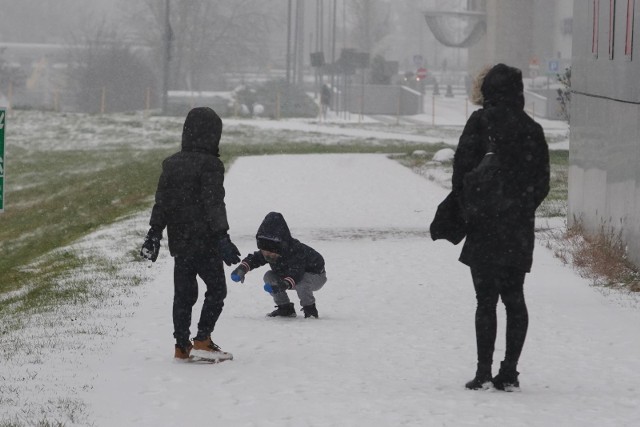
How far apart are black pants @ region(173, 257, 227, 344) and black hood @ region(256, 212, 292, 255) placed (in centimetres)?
156

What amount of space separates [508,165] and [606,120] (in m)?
8.24

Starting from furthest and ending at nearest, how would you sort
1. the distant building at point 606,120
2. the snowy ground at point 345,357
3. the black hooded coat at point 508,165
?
the distant building at point 606,120
the black hooded coat at point 508,165
the snowy ground at point 345,357

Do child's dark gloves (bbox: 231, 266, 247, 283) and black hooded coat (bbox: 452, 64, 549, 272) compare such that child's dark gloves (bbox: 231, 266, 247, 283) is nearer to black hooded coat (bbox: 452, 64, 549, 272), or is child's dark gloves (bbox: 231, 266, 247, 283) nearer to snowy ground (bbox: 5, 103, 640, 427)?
snowy ground (bbox: 5, 103, 640, 427)

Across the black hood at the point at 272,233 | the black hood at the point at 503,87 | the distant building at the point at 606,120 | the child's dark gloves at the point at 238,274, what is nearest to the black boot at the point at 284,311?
the black hood at the point at 272,233

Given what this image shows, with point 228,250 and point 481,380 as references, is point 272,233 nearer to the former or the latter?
point 228,250

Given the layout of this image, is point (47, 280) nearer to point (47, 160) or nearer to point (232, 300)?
point (232, 300)

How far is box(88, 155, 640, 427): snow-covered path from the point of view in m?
7.11

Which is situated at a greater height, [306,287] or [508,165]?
[508,165]

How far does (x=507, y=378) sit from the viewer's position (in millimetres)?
7598

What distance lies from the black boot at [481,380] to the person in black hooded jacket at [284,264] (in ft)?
8.49

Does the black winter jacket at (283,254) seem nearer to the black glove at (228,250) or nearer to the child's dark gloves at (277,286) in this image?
the child's dark gloves at (277,286)

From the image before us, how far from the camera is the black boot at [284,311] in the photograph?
429 inches

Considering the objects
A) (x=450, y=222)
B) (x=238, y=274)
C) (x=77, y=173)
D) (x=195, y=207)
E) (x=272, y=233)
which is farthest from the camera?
(x=77, y=173)

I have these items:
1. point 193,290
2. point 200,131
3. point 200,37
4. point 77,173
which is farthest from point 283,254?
point 200,37
